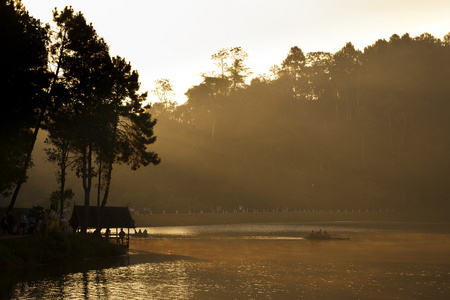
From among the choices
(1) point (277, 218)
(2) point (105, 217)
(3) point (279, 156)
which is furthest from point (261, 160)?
(2) point (105, 217)

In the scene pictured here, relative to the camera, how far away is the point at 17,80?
4716 cm

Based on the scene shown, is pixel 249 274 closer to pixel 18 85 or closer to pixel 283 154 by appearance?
pixel 18 85

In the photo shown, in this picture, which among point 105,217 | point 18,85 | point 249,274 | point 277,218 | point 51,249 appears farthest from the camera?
point 277,218

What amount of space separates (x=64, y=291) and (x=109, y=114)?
26.2m

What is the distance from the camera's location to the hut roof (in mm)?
62594

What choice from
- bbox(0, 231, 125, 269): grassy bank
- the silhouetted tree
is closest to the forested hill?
bbox(0, 231, 125, 269): grassy bank

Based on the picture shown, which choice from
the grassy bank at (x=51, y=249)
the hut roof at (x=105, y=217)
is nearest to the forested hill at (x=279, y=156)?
the hut roof at (x=105, y=217)

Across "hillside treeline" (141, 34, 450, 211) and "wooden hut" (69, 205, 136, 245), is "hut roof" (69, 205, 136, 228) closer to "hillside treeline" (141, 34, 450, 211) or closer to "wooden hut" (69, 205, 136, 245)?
"wooden hut" (69, 205, 136, 245)

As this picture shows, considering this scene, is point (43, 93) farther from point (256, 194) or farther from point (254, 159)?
point (254, 159)

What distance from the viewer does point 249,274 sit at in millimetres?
48406

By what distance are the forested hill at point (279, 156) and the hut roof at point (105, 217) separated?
6996 cm

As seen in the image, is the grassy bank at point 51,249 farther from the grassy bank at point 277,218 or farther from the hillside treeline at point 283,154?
the hillside treeline at point 283,154

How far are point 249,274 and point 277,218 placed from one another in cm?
8442

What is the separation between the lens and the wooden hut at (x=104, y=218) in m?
62.5
